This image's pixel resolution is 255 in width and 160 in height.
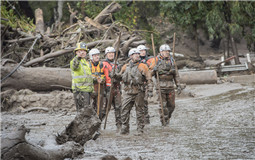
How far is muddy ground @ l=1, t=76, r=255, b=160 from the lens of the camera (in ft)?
20.3

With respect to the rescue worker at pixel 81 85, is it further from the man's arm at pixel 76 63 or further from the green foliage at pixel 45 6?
the green foliage at pixel 45 6

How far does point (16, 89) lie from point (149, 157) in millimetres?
9094

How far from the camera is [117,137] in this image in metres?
8.28

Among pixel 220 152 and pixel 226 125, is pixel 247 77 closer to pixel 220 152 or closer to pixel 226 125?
pixel 226 125

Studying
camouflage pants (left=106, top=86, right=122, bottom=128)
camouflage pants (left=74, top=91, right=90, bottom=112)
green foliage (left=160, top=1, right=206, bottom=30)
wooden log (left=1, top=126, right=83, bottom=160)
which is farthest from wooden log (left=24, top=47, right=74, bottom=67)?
green foliage (left=160, top=1, right=206, bottom=30)

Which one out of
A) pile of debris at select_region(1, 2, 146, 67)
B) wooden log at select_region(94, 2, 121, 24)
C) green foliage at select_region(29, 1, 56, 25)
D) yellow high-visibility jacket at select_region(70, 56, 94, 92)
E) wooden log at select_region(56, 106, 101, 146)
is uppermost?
green foliage at select_region(29, 1, 56, 25)

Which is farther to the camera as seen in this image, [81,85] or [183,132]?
[81,85]

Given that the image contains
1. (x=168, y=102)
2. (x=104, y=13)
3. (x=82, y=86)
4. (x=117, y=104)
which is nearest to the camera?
(x=82, y=86)

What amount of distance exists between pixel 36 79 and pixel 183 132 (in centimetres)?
726

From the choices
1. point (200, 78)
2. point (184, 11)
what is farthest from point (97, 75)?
point (184, 11)

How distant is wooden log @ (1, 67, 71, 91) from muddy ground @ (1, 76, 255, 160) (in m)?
1.42

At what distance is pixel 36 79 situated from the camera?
540 inches

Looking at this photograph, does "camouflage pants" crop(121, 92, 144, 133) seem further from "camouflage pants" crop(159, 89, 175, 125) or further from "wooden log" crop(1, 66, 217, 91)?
"wooden log" crop(1, 66, 217, 91)

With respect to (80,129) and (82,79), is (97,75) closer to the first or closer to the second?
(82,79)
